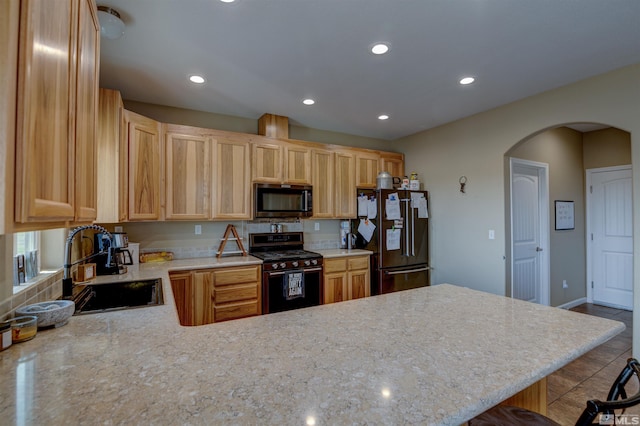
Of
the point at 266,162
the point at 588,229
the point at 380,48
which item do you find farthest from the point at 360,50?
the point at 588,229

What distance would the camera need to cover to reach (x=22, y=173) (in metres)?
0.64

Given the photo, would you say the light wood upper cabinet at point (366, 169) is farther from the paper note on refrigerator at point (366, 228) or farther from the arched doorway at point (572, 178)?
the arched doorway at point (572, 178)

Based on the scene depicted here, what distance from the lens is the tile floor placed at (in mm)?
2162

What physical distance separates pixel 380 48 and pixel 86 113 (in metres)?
1.96

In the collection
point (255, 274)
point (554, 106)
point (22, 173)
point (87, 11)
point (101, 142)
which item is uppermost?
point (554, 106)

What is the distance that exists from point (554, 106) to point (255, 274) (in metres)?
3.51

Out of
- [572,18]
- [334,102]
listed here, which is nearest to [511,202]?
[572,18]

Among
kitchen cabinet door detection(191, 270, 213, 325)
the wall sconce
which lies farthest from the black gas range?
the wall sconce

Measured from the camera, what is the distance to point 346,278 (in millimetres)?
3811

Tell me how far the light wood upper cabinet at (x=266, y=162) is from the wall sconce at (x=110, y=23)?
1740 mm

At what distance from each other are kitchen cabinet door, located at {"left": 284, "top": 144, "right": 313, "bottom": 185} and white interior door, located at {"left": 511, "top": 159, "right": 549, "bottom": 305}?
2575mm

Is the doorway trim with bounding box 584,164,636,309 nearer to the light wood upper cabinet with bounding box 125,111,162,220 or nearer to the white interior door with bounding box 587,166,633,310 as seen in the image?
the white interior door with bounding box 587,166,633,310

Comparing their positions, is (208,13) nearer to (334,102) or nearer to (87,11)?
(87,11)

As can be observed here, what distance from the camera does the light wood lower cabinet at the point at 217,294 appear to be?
290cm
